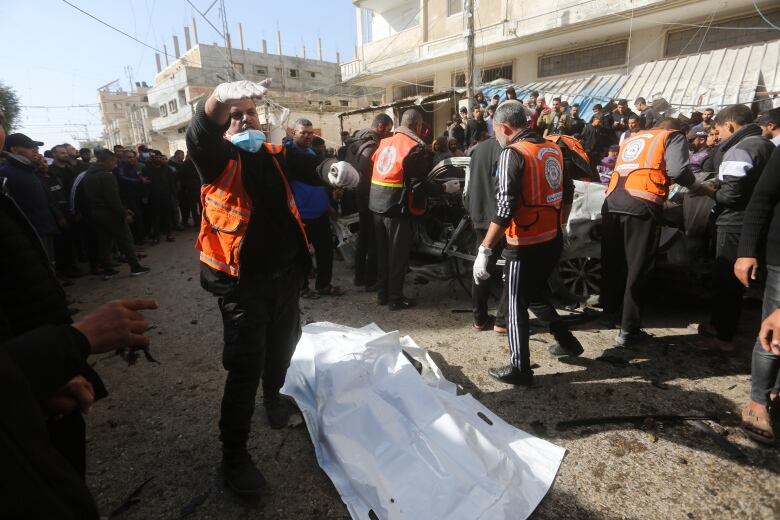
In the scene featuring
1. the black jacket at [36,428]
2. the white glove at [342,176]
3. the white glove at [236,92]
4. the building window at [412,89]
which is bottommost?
the black jacket at [36,428]

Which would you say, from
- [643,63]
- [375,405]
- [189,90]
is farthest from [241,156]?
[189,90]

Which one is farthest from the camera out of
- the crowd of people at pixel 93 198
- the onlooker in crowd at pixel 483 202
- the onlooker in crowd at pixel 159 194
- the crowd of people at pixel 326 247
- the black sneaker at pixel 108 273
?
the onlooker in crowd at pixel 159 194

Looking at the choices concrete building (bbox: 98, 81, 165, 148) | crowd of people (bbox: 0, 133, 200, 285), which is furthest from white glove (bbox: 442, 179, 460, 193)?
concrete building (bbox: 98, 81, 165, 148)

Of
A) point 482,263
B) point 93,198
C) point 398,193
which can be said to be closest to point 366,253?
point 398,193

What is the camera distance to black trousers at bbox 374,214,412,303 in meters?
4.68

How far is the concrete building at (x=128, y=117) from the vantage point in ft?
165

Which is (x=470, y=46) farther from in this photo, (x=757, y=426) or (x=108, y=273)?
(x=757, y=426)

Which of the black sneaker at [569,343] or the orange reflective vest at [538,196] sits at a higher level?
the orange reflective vest at [538,196]

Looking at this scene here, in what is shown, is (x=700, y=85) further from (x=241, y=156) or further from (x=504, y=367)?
(x=241, y=156)

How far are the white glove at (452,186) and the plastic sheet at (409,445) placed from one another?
2643 millimetres

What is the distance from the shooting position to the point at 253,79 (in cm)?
3922

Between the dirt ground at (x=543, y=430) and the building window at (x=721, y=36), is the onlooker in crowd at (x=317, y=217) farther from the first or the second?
the building window at (x=721, y=36)

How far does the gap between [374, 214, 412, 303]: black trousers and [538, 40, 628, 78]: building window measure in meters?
12.3

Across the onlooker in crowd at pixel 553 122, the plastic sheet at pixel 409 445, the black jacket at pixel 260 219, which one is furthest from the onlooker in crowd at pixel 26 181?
the onlooker in crowd at pixel 553 122
